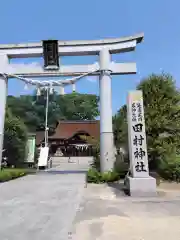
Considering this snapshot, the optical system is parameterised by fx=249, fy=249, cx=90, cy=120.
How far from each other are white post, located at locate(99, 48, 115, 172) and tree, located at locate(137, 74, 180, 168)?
187 centimetres

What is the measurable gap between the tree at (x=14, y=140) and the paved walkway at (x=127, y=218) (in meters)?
12.3

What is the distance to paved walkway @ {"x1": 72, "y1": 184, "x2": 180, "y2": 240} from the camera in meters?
4.19

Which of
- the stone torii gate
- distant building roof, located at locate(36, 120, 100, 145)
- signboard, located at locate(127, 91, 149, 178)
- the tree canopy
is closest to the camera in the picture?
signboard, located at locate(127, 91, 149, 178)

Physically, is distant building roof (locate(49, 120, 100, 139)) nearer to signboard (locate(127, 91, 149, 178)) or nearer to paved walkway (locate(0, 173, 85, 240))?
signboard (locate(127, 91, 149, 178))

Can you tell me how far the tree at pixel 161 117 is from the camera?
12094 millimetres

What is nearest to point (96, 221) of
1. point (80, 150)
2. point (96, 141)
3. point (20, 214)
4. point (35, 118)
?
point (20, 214)

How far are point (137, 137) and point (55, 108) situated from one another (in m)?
45.5

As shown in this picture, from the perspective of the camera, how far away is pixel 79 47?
13.5m

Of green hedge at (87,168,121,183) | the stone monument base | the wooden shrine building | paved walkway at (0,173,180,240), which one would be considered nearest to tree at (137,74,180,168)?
green hedge at (87,168,121,183)

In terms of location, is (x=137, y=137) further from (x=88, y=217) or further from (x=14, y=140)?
(x=14, y=140)

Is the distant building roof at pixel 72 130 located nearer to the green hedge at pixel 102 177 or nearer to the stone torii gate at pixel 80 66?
the stone torii gate at pixel 80 66

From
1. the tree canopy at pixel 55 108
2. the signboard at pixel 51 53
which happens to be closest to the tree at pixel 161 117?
the signboard at pixel 51 53

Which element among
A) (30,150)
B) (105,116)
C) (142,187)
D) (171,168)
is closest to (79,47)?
(105,116)

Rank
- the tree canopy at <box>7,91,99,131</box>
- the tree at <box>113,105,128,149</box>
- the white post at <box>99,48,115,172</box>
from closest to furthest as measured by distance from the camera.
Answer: the white post at <box>99,48,115,172</box>
the tree at <box>113,105,128,149</box>
the tree canopy at <box>7,91,99,131</box>
